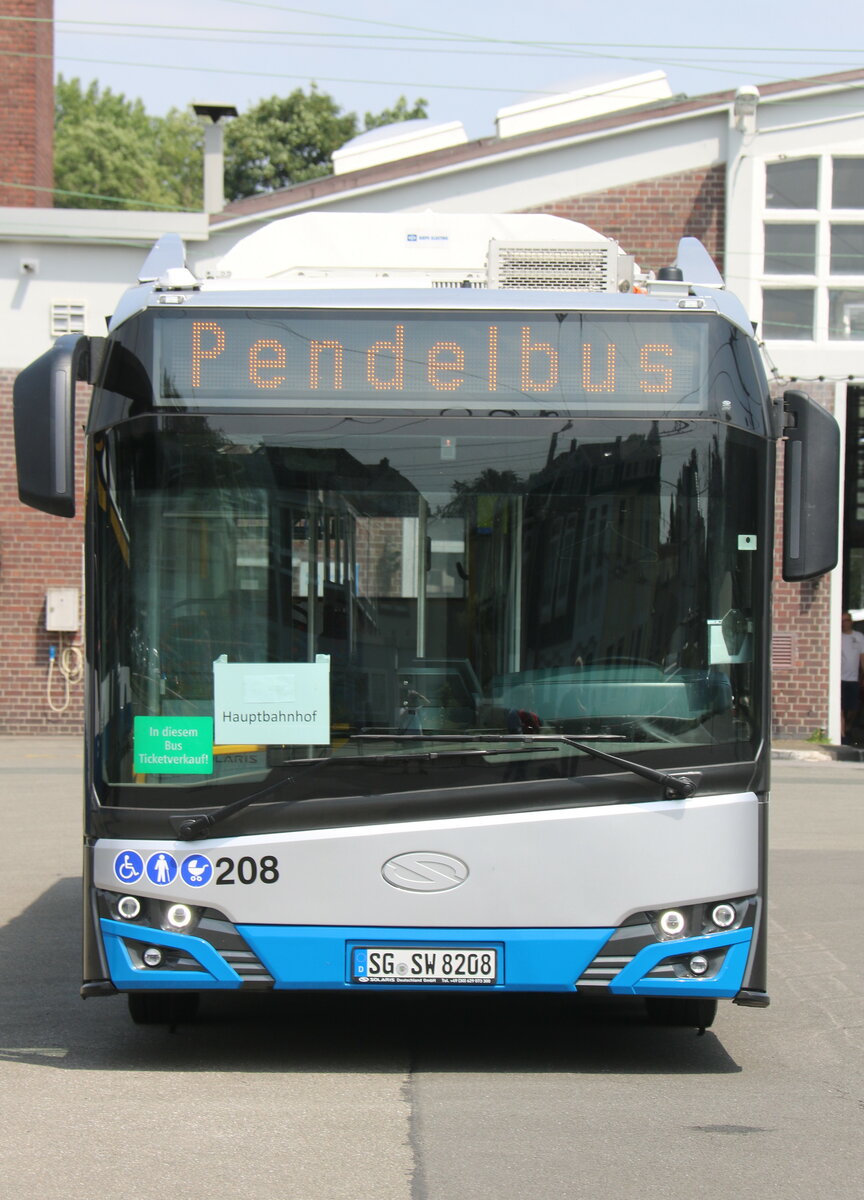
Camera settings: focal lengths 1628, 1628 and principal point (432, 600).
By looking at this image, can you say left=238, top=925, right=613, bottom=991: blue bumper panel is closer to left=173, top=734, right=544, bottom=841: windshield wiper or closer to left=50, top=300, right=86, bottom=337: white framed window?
left=173, top=734, right=544, bottom=841: windshield wiper

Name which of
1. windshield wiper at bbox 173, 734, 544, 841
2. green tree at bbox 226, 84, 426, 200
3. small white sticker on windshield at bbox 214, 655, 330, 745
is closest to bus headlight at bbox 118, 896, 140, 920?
windshield wiper at bbox 173, 734, 544, 841

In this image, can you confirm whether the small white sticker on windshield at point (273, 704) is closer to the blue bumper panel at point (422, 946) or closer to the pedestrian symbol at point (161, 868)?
the pedestrian symbol at point (161, 868)

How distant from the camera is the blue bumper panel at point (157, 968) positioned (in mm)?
5809

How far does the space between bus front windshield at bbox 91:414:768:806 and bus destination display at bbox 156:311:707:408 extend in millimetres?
124

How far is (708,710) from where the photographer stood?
5.87 m

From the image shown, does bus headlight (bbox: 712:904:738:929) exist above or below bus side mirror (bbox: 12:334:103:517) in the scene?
below

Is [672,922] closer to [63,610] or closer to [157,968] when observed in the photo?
[157,968]

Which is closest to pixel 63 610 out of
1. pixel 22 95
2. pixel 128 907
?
pixel 22 95

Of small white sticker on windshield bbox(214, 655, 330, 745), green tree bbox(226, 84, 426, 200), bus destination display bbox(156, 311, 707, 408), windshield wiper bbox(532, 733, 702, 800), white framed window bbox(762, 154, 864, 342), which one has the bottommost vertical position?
windshield wiper bbox(532, 733, 702, 800)

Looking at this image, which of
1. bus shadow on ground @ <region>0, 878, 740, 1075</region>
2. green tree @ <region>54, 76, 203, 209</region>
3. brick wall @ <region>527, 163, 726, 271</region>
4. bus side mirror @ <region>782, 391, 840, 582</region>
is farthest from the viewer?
green tree @ <region>54, 76, 203, 209</region>

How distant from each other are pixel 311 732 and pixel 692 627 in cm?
143

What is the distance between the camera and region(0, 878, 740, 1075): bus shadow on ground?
6203mm

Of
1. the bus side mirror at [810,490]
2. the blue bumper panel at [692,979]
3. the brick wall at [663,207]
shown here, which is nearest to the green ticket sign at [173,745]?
the blue bumper panel at [692,979]

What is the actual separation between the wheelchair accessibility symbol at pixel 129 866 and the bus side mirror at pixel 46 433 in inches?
48.7
